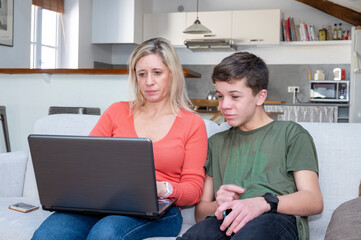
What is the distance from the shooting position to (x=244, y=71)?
57.0 inches

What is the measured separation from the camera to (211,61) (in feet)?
21.0

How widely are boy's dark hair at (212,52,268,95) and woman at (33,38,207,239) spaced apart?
10.4 inches

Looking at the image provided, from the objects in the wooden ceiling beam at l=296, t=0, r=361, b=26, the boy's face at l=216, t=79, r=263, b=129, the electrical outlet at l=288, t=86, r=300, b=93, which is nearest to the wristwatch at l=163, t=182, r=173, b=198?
the boy's face at l=216, t=79, r=263, b=129

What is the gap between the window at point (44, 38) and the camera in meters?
5.27

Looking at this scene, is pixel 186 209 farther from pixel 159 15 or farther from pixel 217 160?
pixel 159 15

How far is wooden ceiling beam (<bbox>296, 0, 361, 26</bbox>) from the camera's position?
565 cm

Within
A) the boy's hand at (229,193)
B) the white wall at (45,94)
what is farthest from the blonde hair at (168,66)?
the white wall at (45,94)

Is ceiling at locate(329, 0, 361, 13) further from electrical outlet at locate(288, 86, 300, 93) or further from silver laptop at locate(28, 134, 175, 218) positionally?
silver laptop at locate(28, 134, 175, 218)

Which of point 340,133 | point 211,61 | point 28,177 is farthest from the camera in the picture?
point 211,61

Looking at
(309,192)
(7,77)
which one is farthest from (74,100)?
(309,192)

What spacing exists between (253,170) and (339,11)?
500 centimetres

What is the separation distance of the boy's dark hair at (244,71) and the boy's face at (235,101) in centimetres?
2

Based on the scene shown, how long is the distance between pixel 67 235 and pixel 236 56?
0.84 metres

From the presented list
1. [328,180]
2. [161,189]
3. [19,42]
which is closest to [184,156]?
[161,189]
